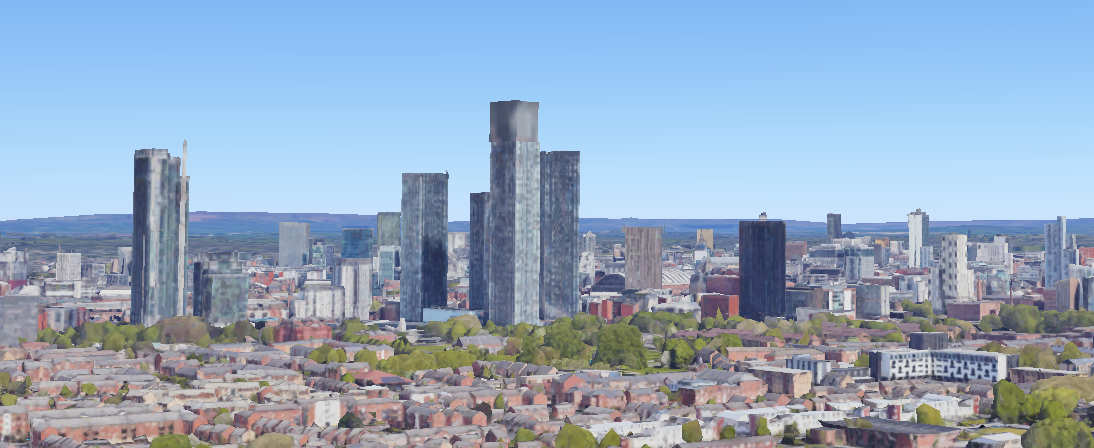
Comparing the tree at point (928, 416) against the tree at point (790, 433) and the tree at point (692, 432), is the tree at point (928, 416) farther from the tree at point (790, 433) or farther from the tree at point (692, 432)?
the tree at point (692, 432)

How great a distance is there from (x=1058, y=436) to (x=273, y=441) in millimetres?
83401

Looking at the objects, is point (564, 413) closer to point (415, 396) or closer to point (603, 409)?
point (603, 409)

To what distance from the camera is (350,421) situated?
181625mm

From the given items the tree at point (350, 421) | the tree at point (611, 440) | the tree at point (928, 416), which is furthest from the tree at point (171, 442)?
the tree at point (928, 416)

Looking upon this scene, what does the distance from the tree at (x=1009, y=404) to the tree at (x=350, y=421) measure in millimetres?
79599

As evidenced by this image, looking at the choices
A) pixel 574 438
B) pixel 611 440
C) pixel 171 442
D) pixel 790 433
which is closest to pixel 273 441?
pixel 171 442

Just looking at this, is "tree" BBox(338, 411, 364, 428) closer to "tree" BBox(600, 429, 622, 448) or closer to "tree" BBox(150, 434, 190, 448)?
"tree" BBox(150, 434, 190, 448)

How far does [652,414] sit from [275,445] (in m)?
47.9

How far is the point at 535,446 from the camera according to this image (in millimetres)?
159000

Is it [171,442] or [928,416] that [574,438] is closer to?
[171,442]

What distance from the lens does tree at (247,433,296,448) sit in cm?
15760

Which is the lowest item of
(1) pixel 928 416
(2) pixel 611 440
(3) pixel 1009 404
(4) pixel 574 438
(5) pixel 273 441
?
(5) pixel 273 441

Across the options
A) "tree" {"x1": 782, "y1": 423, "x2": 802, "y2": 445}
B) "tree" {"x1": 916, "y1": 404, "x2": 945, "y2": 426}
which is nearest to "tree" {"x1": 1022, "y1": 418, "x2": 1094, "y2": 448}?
"tree" {"x1": 916, "y1": 404, "x2": 945, "y2": 426}

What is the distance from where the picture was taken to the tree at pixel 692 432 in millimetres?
165750
